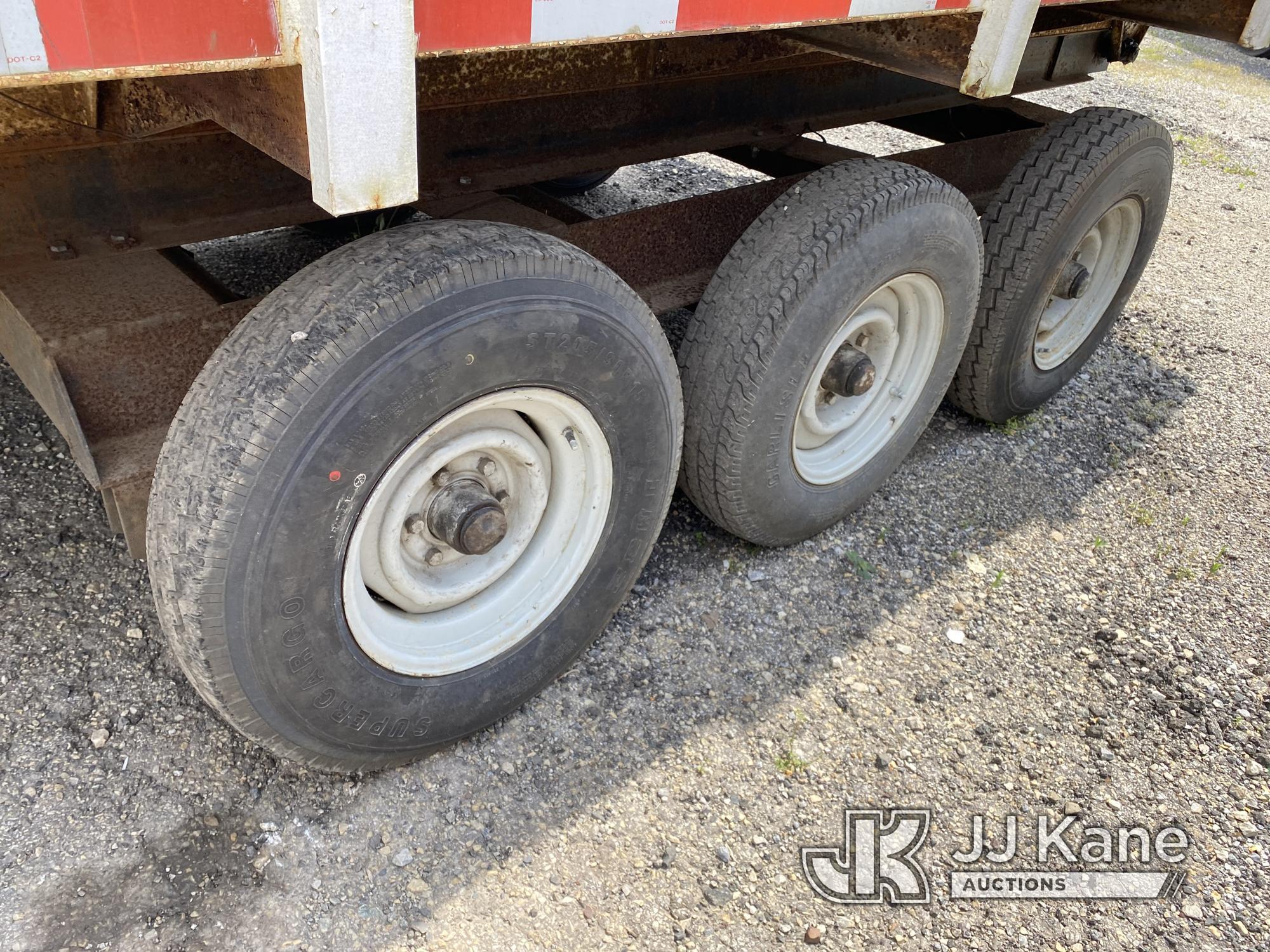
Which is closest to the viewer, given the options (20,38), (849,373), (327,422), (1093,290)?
(20,38)

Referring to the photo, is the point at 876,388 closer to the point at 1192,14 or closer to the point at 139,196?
the point at 1192,14

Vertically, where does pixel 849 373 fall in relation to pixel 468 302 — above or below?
below

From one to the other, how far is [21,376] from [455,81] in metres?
1.20

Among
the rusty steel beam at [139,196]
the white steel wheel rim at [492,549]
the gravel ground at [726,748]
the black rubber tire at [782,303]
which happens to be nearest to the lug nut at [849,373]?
the black rubber tire at [782,303]

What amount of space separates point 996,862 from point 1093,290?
2.40 meters

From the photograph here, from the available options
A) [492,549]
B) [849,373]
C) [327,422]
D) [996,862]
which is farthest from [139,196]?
[996,862]

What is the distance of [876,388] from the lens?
2877mm

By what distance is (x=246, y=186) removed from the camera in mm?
2324

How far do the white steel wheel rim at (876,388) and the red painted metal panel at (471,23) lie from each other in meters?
1.42

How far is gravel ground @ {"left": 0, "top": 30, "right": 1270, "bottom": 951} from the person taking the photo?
187 cm

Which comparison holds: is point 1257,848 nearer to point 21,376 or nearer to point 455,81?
point 455,81

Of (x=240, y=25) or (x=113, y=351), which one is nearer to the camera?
(x=240, y=25)

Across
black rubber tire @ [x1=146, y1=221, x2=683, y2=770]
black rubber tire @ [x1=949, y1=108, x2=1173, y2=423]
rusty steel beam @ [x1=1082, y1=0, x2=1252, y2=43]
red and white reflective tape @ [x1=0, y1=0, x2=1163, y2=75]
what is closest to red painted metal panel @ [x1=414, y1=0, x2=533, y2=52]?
red and white reflective tape @ [x1=0, y1=0, x2=1163, y2=75]

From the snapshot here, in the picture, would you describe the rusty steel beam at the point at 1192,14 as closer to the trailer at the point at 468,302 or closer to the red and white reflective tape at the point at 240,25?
the trailer at the point at 468,302
